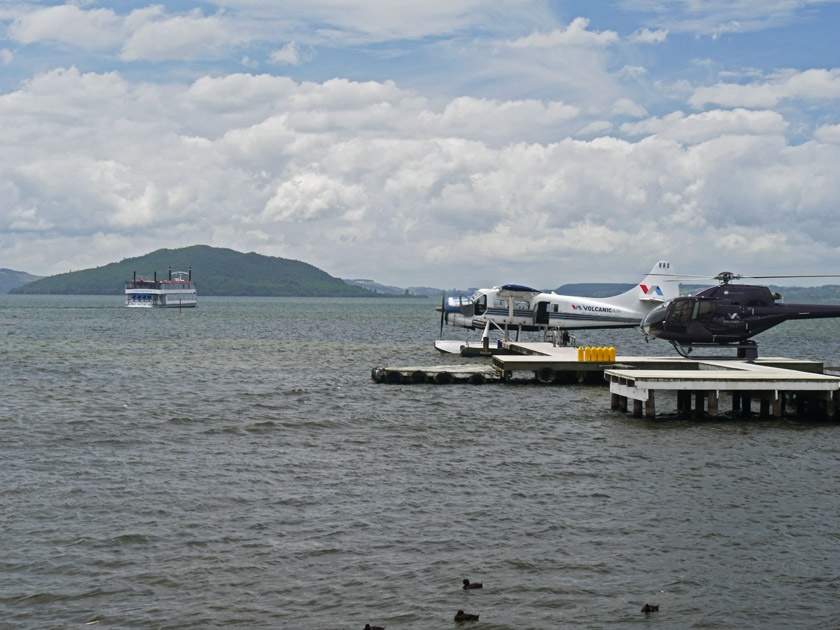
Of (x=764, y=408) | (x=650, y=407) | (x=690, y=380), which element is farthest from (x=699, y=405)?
(x=764, y=408)

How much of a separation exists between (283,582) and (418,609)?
80.3 inches

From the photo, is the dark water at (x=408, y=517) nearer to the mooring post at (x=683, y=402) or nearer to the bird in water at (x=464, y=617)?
the bird in water at (x=464, y=617)

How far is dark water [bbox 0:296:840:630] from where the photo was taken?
1091 centimetres

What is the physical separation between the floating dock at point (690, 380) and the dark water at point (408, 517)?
1.11 meters

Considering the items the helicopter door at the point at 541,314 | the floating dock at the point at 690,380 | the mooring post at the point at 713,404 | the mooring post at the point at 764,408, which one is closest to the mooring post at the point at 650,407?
the floating dock at the point at 690,380

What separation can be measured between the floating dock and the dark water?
111cm

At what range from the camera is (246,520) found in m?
14.3

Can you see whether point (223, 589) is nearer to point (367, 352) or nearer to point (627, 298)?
point (627, 298)

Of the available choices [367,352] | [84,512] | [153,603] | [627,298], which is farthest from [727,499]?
[367,352]

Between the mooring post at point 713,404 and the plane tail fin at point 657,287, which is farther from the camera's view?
the plane tail fin at point 657,287

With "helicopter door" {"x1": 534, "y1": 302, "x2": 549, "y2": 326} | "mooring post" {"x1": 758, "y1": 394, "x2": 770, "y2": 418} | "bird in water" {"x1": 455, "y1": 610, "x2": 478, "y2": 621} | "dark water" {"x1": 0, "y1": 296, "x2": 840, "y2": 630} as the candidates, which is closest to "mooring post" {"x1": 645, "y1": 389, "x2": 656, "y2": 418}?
"dark water" {"x1": 0, "y1": 296, "x2": 840, "y2": 630}

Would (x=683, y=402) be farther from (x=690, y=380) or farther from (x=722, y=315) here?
(x=722, y=315)

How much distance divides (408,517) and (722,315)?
76.7ft

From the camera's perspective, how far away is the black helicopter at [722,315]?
33.9m
